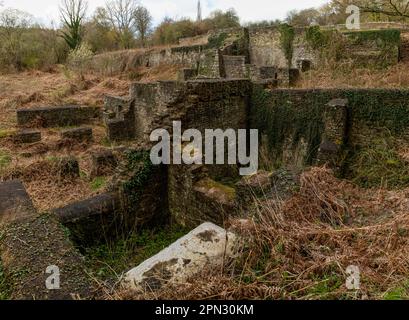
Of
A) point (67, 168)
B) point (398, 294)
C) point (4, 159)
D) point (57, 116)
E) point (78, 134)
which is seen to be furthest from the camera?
point (57, 116)

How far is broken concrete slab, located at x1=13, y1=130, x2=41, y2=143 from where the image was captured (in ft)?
42.2

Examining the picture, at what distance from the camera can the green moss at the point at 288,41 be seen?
17844 millimetres

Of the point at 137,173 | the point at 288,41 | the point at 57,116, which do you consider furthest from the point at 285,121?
the point at 57,116

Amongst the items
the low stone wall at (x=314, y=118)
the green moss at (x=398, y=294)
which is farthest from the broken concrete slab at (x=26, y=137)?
the green moss at (x=398, y=294)

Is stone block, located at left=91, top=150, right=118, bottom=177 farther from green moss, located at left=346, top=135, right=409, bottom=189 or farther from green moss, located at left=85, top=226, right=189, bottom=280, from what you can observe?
green moss, located at left=346, top=135, right=409, bottom=189

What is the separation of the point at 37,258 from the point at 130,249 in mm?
2588

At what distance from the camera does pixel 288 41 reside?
18.0m

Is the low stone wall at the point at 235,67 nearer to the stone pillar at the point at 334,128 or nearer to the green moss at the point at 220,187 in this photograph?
the stone pillar at the point at 334,128

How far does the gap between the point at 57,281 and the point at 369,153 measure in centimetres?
749

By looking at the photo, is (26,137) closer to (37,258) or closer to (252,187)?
(252,187)

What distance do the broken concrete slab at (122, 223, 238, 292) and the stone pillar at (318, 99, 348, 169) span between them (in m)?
5.26

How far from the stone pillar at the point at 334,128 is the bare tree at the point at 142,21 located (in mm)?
33287

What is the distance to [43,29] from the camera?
3681cm
